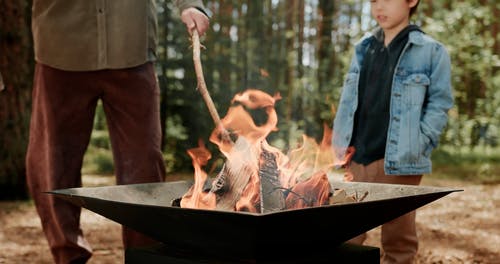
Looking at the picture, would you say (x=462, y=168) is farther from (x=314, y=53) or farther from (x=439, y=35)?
(x=314, y=53)

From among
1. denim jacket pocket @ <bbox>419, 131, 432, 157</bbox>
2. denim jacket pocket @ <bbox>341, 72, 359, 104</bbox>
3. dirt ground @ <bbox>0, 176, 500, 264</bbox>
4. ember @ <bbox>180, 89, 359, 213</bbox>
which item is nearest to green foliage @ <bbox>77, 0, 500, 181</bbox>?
dirt ground @ <bbox>0, 176, 500, 264</bbox>

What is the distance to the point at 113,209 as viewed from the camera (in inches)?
77.2

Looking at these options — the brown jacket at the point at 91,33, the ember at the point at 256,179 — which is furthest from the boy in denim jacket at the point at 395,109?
the brown jacket at the point at 91,33

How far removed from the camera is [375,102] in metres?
3.27

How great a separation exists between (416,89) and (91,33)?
58.9 inches

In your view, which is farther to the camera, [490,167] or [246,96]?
[490,167]

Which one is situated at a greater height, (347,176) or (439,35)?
(439,35)

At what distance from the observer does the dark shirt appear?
3.22 m

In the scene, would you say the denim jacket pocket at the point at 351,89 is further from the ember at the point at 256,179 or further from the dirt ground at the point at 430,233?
the dirt ground at the point at 430,233

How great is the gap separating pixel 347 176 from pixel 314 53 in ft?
21.0

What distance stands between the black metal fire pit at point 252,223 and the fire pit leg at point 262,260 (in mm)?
24

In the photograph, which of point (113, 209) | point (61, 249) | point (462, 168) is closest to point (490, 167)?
point (462, 168)

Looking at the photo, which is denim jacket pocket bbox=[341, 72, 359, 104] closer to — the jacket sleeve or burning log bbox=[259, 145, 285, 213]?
the jacket sleeve

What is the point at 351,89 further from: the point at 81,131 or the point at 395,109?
the point at 81,131
